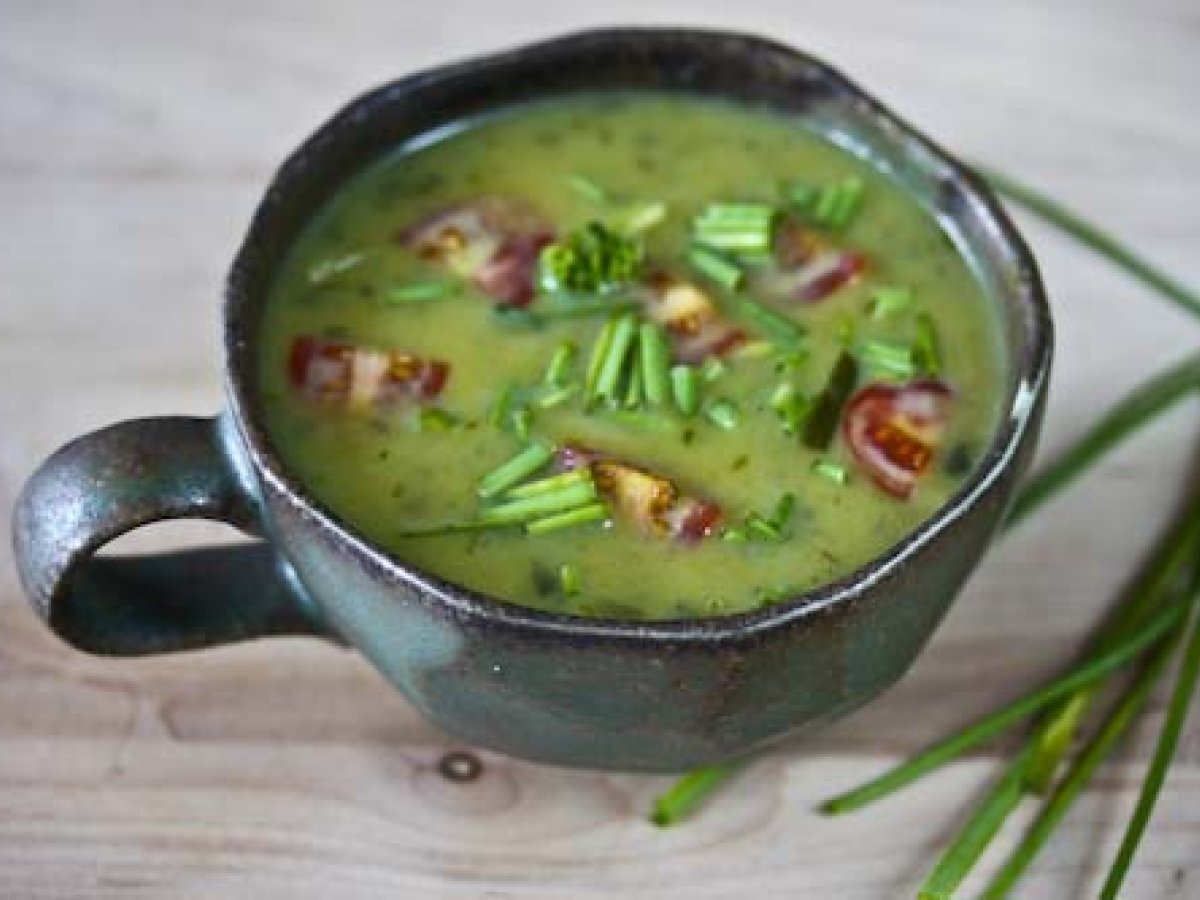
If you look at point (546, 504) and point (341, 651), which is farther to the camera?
point (341, 651)

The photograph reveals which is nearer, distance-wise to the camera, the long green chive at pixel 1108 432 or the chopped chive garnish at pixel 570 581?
the chopped chive garnish at pixel 570 581

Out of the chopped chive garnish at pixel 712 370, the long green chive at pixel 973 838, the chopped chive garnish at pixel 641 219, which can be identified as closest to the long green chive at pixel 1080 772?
the long green chive at pixel 973 838

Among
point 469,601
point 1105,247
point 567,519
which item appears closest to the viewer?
point 469,601

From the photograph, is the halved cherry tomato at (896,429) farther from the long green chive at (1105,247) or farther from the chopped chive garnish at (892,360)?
the long green chive at (1105,247)

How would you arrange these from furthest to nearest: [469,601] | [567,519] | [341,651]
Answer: [341,651]
[567,519]
[469,601]

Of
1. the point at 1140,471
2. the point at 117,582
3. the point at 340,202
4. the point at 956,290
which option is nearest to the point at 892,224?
the point at 956,290

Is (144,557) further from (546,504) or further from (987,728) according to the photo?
(987,728)

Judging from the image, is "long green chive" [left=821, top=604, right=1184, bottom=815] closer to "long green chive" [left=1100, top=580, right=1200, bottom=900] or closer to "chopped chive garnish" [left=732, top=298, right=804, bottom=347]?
"long green chive" [left=1100, top=580, right=1200, bottom=900]


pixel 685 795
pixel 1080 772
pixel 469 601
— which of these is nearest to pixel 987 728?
pixel 1080 772
